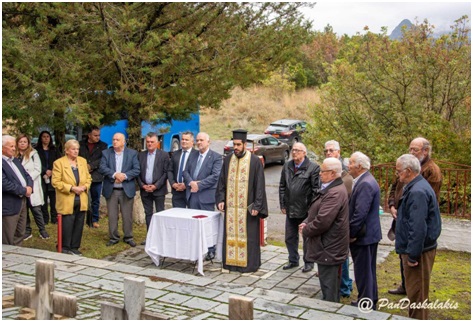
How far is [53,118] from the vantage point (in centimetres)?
958

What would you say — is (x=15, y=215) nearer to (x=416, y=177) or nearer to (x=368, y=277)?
(x=368, y=277)

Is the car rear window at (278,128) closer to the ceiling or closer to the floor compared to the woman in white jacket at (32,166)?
closer to the ceiling

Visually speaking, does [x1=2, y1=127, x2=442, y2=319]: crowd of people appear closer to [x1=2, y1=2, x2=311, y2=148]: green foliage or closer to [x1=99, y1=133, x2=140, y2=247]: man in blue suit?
[x1=99, y1=133, x2=140, y2=247]: man in blue suit

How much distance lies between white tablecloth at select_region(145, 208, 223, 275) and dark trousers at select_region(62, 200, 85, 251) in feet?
4.26

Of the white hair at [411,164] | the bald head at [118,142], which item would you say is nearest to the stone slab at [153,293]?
the white hair at [411,164]

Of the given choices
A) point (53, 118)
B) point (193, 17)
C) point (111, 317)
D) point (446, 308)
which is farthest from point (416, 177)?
point (53, 118)

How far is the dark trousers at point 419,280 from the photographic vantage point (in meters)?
6.06

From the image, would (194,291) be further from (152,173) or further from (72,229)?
(152,173)

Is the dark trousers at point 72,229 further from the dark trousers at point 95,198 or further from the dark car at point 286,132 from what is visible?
the dark car at point 286,132

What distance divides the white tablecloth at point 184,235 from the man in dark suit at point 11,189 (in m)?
2.08

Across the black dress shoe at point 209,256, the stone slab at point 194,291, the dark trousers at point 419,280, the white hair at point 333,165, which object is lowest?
the black dress shoe at point 209,256

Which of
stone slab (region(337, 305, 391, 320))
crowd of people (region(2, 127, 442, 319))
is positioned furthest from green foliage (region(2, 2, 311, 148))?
stone slab (region(337, 305, 391, 320))

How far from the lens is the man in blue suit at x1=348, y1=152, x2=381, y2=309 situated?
644cm

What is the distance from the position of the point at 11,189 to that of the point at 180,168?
2483 millimetres
